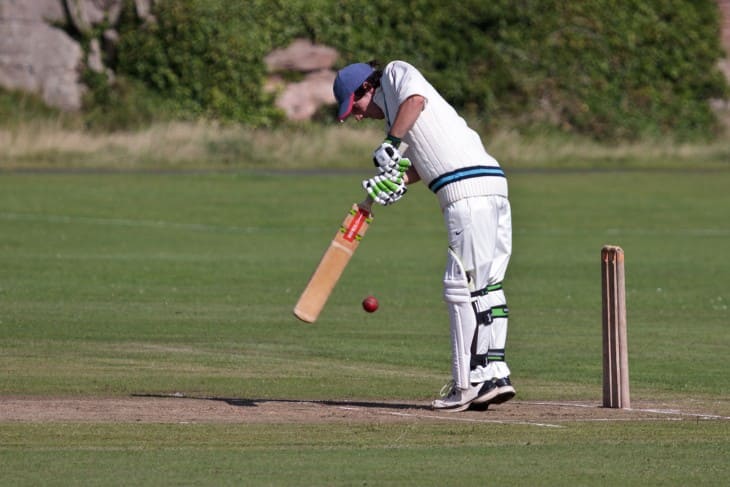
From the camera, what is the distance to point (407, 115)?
9.91 m

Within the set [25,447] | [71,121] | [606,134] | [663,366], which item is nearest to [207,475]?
[25,447]

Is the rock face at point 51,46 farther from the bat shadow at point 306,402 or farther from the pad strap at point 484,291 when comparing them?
the pad strap at point 484,291

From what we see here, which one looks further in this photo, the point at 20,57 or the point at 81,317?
the point at 20,57

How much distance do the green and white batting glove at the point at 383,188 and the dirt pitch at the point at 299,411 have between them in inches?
47.6

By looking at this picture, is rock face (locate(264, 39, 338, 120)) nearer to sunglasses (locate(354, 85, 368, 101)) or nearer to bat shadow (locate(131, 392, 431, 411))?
bat shadow (locate(131, 392, 431, 411))

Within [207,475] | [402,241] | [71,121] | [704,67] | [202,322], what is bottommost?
[207,475]

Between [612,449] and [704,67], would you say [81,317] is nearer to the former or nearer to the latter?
[612,449]

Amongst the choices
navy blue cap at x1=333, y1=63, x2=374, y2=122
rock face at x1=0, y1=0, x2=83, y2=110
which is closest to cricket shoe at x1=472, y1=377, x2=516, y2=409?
navy blue cap at x1=333, y1=63, x2=374, y2=122

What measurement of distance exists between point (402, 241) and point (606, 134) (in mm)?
23768

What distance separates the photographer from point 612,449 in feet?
28.0

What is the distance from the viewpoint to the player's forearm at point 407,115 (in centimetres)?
991

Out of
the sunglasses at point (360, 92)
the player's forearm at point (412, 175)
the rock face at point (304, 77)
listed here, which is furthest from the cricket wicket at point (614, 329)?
the rock face at point (304, 77)

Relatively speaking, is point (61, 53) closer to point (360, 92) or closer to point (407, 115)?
point (360, 92)

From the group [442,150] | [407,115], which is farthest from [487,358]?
[407,115]
